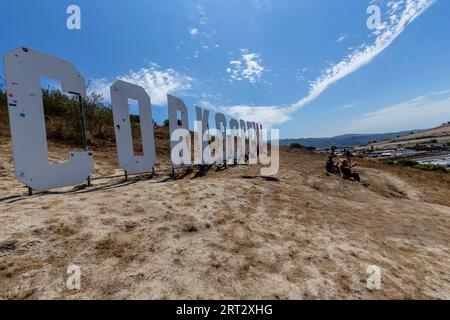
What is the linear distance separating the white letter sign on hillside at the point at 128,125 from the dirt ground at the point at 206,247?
2.11 meters

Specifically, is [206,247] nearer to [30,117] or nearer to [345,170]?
[30,117]

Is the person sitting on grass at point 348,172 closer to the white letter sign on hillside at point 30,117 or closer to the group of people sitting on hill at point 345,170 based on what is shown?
the group of people sitting on hill at point 345,170

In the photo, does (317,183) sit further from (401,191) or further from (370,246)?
(370,246)

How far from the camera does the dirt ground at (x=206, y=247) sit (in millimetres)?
3062

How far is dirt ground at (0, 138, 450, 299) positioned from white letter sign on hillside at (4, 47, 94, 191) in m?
0.92

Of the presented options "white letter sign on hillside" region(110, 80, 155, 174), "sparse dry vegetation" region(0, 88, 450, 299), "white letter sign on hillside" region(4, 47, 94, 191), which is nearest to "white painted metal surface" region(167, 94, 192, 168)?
"white letter sign on hillside" region(110, 80, 155, 174)

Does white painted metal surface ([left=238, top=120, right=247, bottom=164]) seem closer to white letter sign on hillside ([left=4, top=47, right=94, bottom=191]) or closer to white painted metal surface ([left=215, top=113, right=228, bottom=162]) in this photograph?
white painted metal surface ([left=215, top=113, right=228, bottom=162])

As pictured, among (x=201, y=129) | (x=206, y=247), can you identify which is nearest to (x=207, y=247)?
(x=206, y=247)

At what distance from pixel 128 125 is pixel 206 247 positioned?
6134mm

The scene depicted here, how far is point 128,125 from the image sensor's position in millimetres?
8719

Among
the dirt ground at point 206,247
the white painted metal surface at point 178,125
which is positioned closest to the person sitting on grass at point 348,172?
the dirt ground at point 206,247
